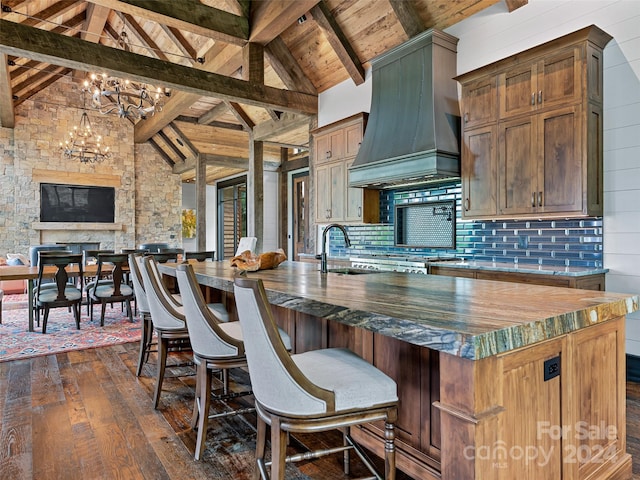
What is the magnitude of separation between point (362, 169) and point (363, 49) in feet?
5.79

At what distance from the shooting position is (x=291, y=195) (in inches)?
388

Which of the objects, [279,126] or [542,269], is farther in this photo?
[279,126]

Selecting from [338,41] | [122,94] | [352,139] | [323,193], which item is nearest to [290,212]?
[323,193]

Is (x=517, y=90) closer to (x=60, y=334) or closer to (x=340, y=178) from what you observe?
(x=340, y=178)

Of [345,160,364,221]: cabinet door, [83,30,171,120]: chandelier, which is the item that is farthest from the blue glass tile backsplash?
[83,30,171,120]: chandelier

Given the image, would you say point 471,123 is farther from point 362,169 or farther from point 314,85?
point 314,85

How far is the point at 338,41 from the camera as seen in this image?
526 cm

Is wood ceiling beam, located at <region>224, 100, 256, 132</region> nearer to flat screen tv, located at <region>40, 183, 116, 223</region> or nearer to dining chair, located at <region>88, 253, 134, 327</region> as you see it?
dining chair, located at <region>88, 253, 134, 327</region>

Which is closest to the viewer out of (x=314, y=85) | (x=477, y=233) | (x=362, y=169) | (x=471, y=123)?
(x=471, y=123)

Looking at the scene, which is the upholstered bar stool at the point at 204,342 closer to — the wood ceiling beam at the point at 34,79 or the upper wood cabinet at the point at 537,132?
the upper wood cabinet at the point at 537,132

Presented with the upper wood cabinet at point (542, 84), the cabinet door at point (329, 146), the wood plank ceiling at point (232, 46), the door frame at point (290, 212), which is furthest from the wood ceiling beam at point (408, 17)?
the door frame at point (290, 212)

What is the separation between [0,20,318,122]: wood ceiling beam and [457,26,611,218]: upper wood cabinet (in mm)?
2701

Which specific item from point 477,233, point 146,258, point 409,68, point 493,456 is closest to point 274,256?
point 146,258

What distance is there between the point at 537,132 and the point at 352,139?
2.55 meters
